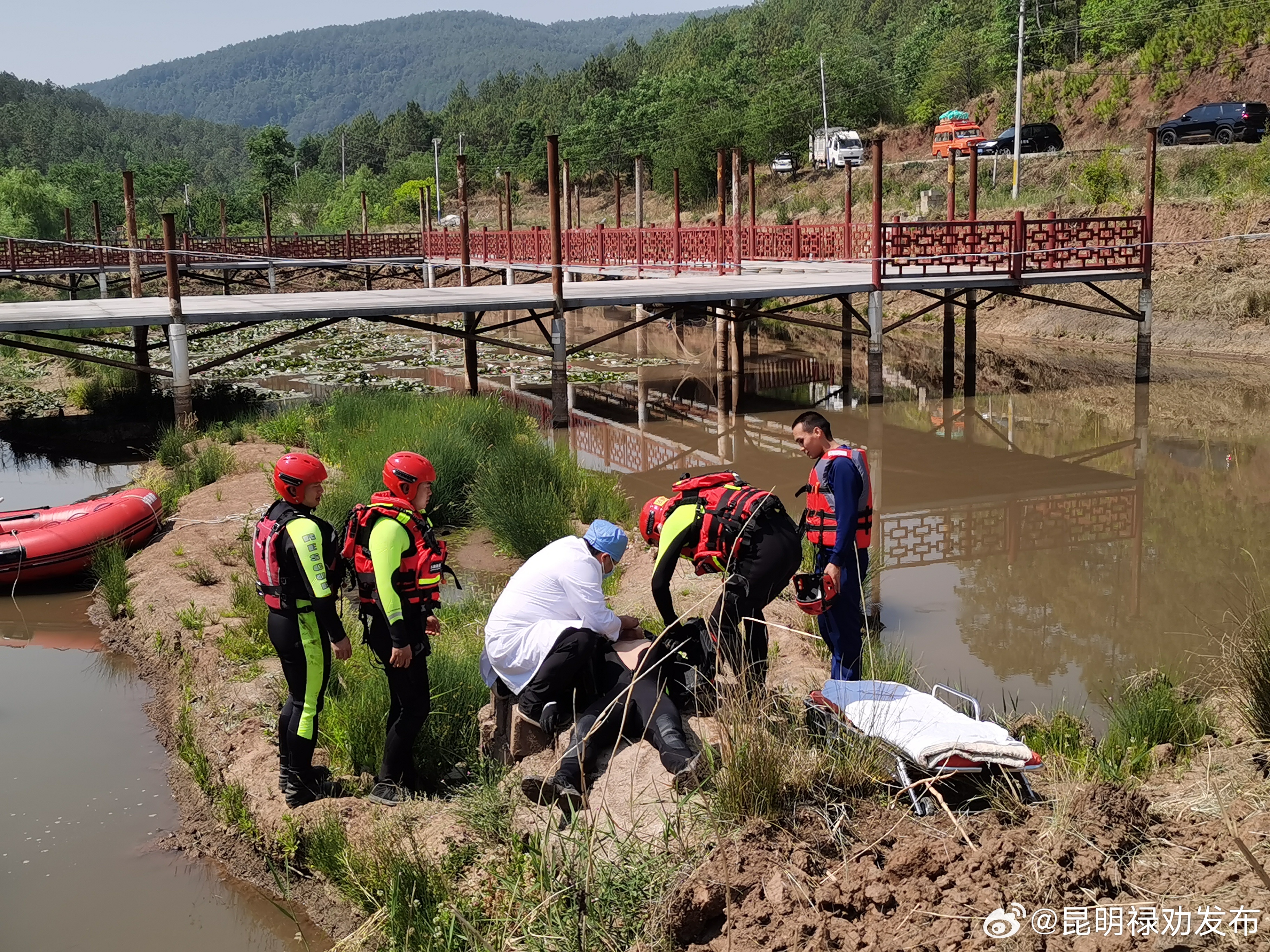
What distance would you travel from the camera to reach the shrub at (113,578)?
30.1 feet

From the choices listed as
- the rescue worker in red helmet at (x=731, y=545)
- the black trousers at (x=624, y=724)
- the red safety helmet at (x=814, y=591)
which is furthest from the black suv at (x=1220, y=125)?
the black trousers at (x=624, y=724)

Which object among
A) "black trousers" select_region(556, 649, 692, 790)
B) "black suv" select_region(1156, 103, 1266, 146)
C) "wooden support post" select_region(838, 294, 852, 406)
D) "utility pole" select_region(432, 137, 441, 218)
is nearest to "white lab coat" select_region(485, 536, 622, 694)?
"black trousers" select_region(556, 649, 692, 790)

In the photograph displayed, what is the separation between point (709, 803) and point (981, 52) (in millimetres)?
57056

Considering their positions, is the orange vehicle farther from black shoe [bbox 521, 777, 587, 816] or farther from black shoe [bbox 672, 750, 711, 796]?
black shoe [bbox 672, 750, 711, 796]

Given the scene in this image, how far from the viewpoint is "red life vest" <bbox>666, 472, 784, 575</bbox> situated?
5.54m

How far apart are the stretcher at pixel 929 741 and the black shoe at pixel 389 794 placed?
6.18ft

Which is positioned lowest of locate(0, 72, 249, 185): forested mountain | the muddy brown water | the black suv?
the muddy brown water

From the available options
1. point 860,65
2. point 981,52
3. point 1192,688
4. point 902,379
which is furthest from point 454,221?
point 1192,688

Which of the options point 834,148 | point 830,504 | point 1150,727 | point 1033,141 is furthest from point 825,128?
point 1150,727

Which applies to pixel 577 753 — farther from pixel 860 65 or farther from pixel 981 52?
pixel 860 65

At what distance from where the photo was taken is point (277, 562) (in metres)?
5.26

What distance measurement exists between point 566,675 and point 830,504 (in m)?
1.69

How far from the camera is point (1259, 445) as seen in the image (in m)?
14.6

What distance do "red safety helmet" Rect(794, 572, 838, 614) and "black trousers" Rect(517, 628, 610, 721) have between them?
1.14 metres
